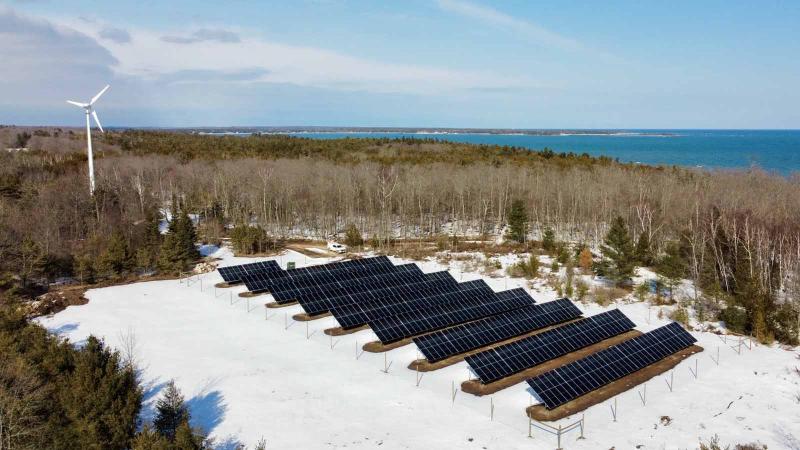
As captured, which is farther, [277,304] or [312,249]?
[312,249]

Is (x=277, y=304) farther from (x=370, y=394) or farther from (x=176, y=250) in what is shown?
(x=370, y=394)

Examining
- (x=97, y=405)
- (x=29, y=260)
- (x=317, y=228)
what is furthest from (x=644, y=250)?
(x=29, y=260)

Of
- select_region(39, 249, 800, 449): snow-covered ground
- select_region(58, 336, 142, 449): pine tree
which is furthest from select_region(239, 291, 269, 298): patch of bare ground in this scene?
select_region(58, 336, 142, 449): pine tree

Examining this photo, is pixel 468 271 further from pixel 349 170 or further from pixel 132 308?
pixel 349 170

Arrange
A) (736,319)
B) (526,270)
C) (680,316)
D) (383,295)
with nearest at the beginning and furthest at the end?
(736,319), (680,316), (383,295), (526,270)

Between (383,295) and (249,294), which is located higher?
(383,295)

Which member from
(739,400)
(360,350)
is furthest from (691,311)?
(360,350)

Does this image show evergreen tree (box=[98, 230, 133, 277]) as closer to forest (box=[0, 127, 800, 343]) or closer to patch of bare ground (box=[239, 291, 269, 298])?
forest (box=[0, 127, 800, 343])

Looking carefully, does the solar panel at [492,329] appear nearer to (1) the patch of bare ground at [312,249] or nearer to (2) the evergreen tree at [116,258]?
(1) the patch of bare ground at [312,249]
